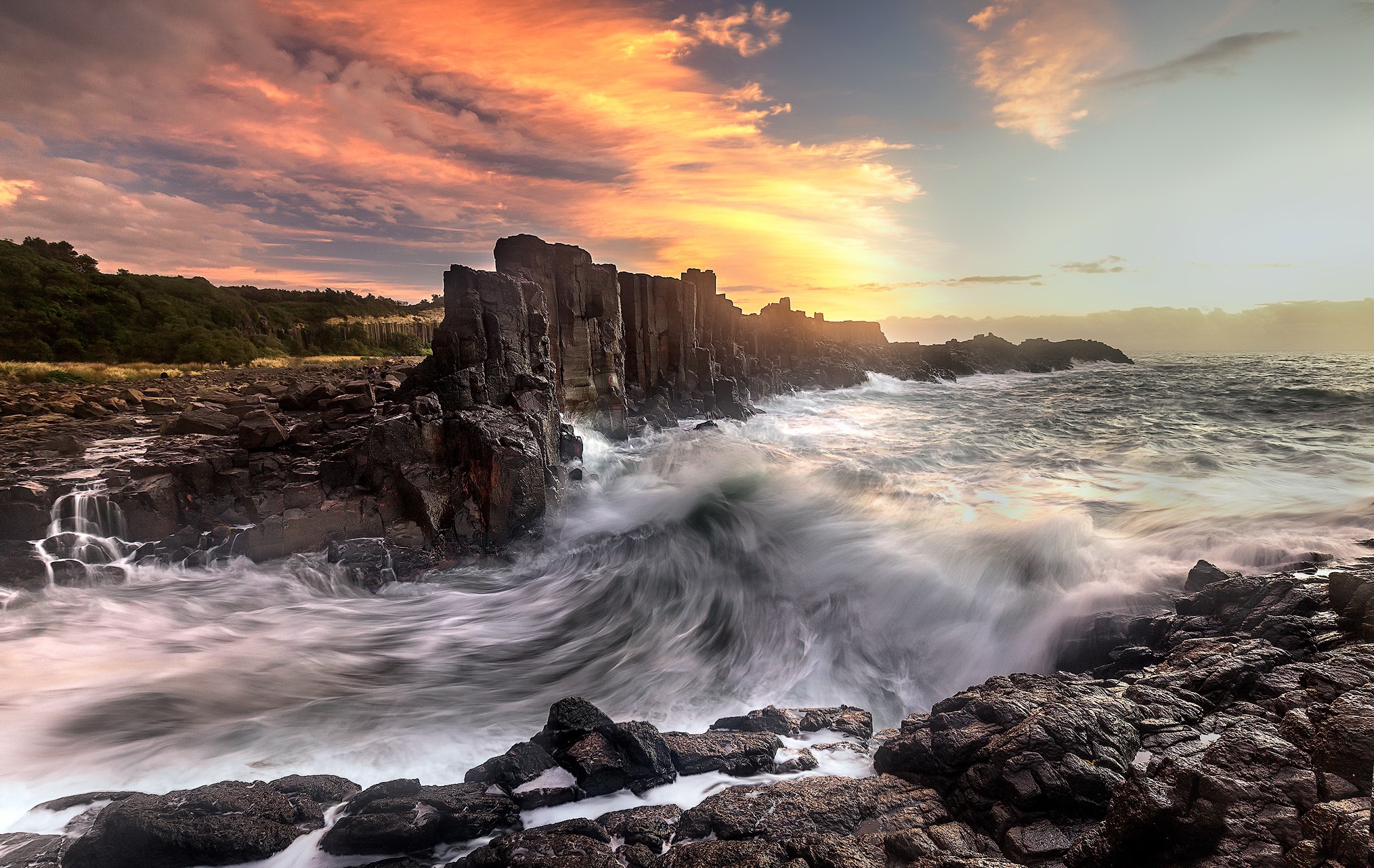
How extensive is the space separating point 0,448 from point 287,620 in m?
8.13

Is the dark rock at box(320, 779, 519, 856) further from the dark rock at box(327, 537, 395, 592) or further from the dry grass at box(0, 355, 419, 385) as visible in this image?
the dry grass at box(0, 355, 419, 385)

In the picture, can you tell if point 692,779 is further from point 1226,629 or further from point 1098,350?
point 1098,350

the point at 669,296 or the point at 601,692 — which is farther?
the point at 669,296

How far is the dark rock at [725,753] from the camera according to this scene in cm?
419

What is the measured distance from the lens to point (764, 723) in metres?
4.96

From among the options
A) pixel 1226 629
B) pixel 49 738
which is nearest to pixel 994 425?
pixel 1226 629

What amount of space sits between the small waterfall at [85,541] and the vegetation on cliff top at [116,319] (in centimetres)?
3322

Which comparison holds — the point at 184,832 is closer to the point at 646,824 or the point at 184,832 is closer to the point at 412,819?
the point at 412,819

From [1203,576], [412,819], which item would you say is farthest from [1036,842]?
[1203,576]

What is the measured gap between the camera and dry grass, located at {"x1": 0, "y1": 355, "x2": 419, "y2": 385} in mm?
21900

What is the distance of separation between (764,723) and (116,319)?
5000cm

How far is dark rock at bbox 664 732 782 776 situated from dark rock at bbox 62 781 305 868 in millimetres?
2559

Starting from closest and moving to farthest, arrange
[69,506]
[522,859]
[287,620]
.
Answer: [522,859]
[287,620]
[69,506]

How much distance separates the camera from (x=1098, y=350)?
94.7 m
